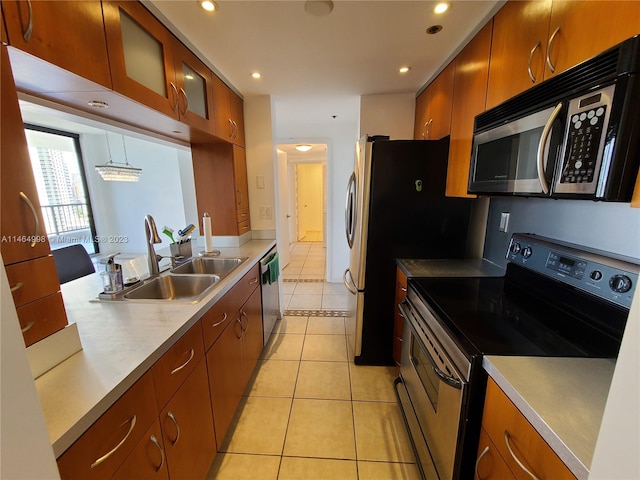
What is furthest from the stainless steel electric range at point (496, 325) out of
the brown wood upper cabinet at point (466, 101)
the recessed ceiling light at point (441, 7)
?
the recessed ceiling light at point (441, 7)

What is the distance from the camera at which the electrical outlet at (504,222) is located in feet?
5.31

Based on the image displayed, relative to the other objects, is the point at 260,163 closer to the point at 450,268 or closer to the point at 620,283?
the point at 450,268

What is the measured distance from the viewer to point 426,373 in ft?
4.17

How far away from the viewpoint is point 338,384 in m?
1.95

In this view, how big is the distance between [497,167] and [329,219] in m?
2.65

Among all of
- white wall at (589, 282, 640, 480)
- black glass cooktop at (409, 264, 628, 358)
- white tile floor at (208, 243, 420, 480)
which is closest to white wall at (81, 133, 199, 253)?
white tile floor at (208, 243, 420, 480)

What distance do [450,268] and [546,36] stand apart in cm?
121

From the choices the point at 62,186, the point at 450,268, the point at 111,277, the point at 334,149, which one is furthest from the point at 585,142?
the point at 62,186

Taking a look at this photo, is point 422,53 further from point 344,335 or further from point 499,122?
point 344,335

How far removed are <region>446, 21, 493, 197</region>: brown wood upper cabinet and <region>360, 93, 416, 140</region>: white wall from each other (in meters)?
0.86

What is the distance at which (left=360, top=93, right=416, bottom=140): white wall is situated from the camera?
254 centimetres

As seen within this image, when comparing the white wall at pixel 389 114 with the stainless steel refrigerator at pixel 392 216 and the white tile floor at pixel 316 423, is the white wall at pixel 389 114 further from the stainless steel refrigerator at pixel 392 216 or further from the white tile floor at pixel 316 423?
the white tile floor at pixel 316 423

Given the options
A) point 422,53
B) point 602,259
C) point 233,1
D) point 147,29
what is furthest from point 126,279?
point 422,53

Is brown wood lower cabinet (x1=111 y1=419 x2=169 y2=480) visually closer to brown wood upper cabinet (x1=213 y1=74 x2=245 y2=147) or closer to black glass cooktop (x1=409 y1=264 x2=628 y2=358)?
black glass cooktop (x1=409 y1=264 x2=628 y2=358)
